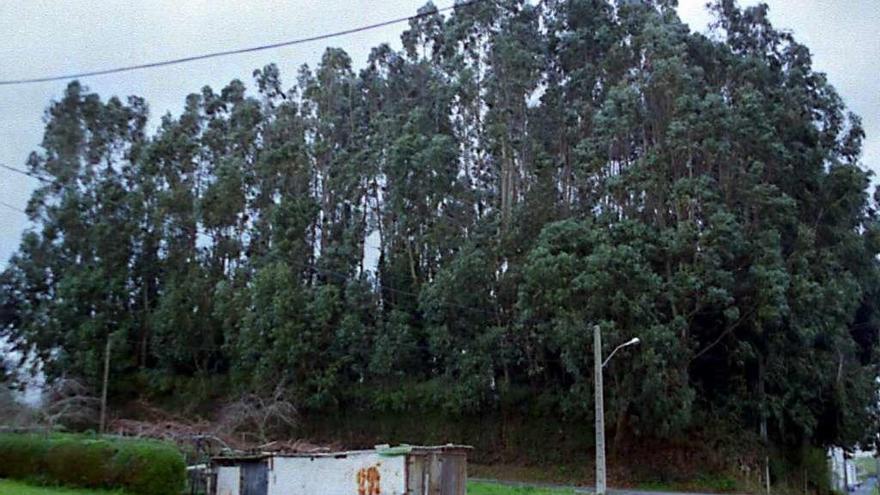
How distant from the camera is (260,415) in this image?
36.2 metres

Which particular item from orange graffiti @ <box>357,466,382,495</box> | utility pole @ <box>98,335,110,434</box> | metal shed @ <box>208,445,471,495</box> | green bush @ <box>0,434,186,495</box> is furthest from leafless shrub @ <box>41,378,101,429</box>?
orange graffiti @ <box>357,466,382,495</box>

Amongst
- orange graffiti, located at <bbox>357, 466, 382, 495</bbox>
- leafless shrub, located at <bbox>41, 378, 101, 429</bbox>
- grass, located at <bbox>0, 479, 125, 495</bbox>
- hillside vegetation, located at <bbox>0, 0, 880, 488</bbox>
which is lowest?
grass, located at <bbox>0, 479, 125, 495</bbox>

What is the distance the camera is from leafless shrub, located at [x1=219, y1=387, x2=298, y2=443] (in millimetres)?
34656

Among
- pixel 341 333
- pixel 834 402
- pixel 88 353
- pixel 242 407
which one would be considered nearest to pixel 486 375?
pixel 341 333

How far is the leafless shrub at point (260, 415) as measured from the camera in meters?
34.7

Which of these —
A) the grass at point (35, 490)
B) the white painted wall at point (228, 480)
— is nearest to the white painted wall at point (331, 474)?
the white painted wall at point (228, 480)

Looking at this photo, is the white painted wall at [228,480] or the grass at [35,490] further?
the white painted wall at [228,480]

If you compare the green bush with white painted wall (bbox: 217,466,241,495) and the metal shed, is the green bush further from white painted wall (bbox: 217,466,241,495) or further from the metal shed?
the metal shed

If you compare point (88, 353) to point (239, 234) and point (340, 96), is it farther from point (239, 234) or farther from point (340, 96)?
point (340, 96)

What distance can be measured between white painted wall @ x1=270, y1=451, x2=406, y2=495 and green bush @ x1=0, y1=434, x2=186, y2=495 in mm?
2489

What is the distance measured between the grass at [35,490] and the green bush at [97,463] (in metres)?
0.31

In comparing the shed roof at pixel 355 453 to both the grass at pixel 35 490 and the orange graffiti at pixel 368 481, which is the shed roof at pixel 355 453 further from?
the grass at pixel 35 490

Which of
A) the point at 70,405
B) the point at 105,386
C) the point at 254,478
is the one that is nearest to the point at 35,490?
the point at 254,478

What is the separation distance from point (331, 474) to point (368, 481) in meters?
Result: 1.15
